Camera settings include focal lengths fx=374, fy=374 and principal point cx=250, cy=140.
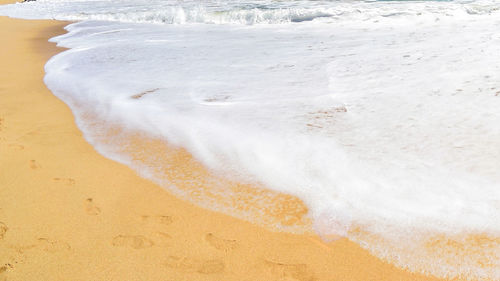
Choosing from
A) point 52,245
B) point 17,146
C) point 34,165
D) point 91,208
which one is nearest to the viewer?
point 52,245

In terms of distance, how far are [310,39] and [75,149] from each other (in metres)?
4.82

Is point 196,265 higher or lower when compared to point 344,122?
lower

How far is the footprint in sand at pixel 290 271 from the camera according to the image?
167 cm

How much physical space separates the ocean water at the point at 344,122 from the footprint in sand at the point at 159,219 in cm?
25

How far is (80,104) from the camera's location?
398 cm

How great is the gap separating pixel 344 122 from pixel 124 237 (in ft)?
6.56

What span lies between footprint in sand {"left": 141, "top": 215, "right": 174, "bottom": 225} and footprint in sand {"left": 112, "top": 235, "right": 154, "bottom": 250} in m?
0.14

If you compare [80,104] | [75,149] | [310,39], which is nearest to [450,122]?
[75,149]

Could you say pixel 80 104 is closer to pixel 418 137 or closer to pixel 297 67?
pixel 297 67

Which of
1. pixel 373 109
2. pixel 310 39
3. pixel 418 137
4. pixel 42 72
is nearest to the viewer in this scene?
pixel 418 137

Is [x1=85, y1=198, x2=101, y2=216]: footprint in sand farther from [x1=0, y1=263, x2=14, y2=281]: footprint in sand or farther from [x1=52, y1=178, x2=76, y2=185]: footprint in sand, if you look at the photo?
[x1=0, y1=263, x2=14, y2=281]: footprint in sand

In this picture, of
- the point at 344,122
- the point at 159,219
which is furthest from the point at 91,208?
the point at 344,122

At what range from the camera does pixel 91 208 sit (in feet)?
7.13

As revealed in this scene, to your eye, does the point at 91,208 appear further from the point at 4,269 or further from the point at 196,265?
the point at 196,265
